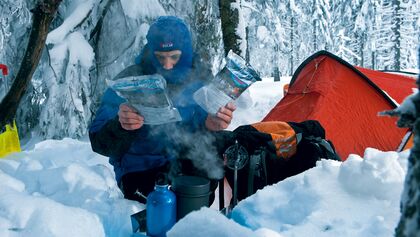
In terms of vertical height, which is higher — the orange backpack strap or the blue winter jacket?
the blue winter jacket

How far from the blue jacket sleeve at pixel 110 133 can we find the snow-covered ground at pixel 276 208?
0.34 m

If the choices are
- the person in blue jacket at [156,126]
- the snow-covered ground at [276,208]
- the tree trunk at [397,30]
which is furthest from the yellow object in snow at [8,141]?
the tree trunk at [397,30]

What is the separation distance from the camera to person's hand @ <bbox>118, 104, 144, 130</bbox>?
219cm

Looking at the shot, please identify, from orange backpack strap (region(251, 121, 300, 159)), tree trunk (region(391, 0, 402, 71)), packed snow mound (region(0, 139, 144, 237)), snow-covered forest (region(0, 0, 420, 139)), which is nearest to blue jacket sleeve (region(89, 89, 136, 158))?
packed snow mound (region(0, 139, 144, 237))

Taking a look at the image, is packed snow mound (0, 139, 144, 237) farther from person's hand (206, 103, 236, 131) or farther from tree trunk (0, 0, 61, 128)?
tree trunk (0, 0, 61, 128)

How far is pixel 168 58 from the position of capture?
2758 millimetres

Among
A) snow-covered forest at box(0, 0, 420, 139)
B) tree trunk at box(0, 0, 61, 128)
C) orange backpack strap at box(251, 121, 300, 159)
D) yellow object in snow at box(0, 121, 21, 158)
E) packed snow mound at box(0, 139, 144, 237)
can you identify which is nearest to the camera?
packed snow mound at box(0, 139, 144, 237)

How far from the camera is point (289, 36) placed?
33531 mm

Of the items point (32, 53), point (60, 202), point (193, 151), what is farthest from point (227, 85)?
point (32, 53)

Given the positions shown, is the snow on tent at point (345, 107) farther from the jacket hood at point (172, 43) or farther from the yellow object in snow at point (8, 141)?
the yellow object in snow at point (8, 141)

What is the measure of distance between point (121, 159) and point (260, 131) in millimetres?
1215

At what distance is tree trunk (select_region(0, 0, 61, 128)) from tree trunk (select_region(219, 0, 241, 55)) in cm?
498

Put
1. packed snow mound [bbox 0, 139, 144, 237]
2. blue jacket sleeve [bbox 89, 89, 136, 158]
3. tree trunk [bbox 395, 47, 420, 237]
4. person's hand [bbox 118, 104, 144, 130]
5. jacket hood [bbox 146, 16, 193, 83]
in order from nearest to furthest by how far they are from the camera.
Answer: tree trunk [bbox 395, 47, 420, 237] → packed snow mound [bbox 0, 139, 144, 237] → person's hand [bbox 118, 104, 144, 130] → blue jacket sleeve [bbox 89, 89, 136, 158] → jacket hood [bbox 146, 16, 193, 83]

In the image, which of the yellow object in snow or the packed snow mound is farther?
the yellow object in snow
